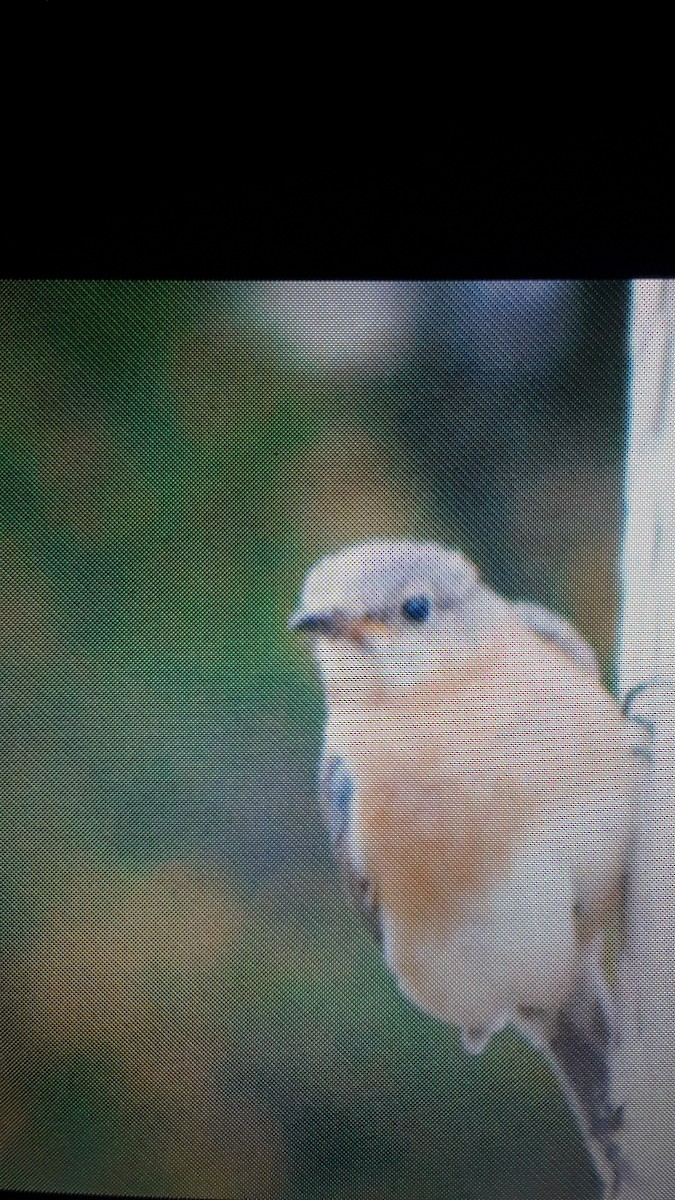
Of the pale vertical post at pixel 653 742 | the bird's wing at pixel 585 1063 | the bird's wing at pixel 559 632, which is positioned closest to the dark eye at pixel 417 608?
the bird's wing at pixel 559 632

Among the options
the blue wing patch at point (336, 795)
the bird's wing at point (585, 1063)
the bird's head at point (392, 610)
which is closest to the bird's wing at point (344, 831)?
the blue wing patch at point (336, 795)

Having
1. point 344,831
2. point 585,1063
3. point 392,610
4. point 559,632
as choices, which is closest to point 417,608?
point 392,610

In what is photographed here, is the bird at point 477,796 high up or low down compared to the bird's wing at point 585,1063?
up

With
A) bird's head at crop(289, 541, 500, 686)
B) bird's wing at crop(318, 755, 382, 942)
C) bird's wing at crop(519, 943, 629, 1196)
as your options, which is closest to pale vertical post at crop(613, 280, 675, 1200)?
bird's wing at crop(519, 943, 629, 1196)

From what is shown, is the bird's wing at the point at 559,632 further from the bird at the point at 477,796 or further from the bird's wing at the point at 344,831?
the bird's wing at the point at 344,831

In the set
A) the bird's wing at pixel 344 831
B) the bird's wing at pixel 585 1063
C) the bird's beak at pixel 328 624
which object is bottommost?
the bird's wing at pixel 585 1063

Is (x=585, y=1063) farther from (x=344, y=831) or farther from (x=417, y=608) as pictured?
(x=417, y=608)
